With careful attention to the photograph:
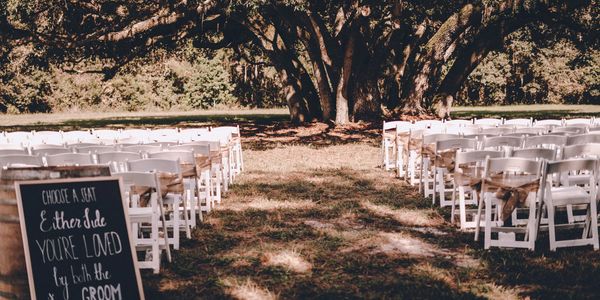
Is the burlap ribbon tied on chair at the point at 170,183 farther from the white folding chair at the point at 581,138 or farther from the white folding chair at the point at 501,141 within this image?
the white folding chair at the point at 581,138

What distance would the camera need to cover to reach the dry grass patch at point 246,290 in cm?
480

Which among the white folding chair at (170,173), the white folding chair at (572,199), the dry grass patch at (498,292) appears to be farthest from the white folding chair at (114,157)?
the white folding chair at (572,199)

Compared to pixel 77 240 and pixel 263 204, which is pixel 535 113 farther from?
pixel 77 240

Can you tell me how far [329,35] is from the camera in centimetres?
1881

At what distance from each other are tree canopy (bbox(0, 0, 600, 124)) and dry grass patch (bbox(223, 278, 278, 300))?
12.1 m

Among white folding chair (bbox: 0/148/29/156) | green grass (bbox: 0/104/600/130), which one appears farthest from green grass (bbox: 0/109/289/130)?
white folding chair (bbox: 0/148/29/156)

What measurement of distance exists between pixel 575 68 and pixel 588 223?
3417cm

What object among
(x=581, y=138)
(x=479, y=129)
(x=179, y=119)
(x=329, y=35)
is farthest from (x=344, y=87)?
(x=179, y=119)

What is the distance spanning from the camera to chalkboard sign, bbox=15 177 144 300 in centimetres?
348

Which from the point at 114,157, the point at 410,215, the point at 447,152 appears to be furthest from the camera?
the point at 447,152

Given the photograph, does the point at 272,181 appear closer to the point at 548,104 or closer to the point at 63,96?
the point at 63,96

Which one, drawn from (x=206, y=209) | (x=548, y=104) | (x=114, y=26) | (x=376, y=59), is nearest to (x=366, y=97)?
(x=376, y=59)

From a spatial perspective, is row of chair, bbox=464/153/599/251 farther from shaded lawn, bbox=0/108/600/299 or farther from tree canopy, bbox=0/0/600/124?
tree canopy, bbox=0/0/600/124

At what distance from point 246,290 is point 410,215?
3.20 metres
